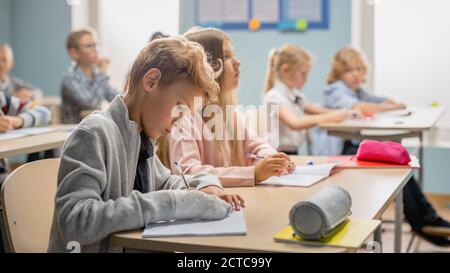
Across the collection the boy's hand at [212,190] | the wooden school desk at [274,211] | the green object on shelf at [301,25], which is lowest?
the wooden school desk at [274,211]

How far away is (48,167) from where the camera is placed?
163cm

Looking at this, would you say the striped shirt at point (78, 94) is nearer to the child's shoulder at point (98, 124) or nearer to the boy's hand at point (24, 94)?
the boy's hand at point (24, 94)

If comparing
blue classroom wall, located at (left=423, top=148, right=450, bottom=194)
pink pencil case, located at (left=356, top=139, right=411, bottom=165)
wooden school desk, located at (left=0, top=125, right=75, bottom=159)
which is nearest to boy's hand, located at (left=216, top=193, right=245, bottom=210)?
pink pencil case, located at (left=356, top=139, right=411, bottom=165)

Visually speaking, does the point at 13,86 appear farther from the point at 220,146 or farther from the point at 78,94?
the point at 220,146

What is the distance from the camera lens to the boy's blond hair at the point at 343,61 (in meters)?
4.05

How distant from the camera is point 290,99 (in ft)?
11.7

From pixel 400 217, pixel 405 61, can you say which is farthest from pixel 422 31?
pixel 400 217

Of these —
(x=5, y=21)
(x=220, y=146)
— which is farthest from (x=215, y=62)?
(x=5, y=21)

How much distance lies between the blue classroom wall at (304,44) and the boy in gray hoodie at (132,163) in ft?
10.1

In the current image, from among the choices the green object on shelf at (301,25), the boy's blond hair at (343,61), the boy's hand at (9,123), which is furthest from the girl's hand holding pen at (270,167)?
the green object on shelf at (301,25)

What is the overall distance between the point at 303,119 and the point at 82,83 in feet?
5.15

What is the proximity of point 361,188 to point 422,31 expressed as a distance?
2.94 meters

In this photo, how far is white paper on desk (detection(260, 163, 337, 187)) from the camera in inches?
67.1
